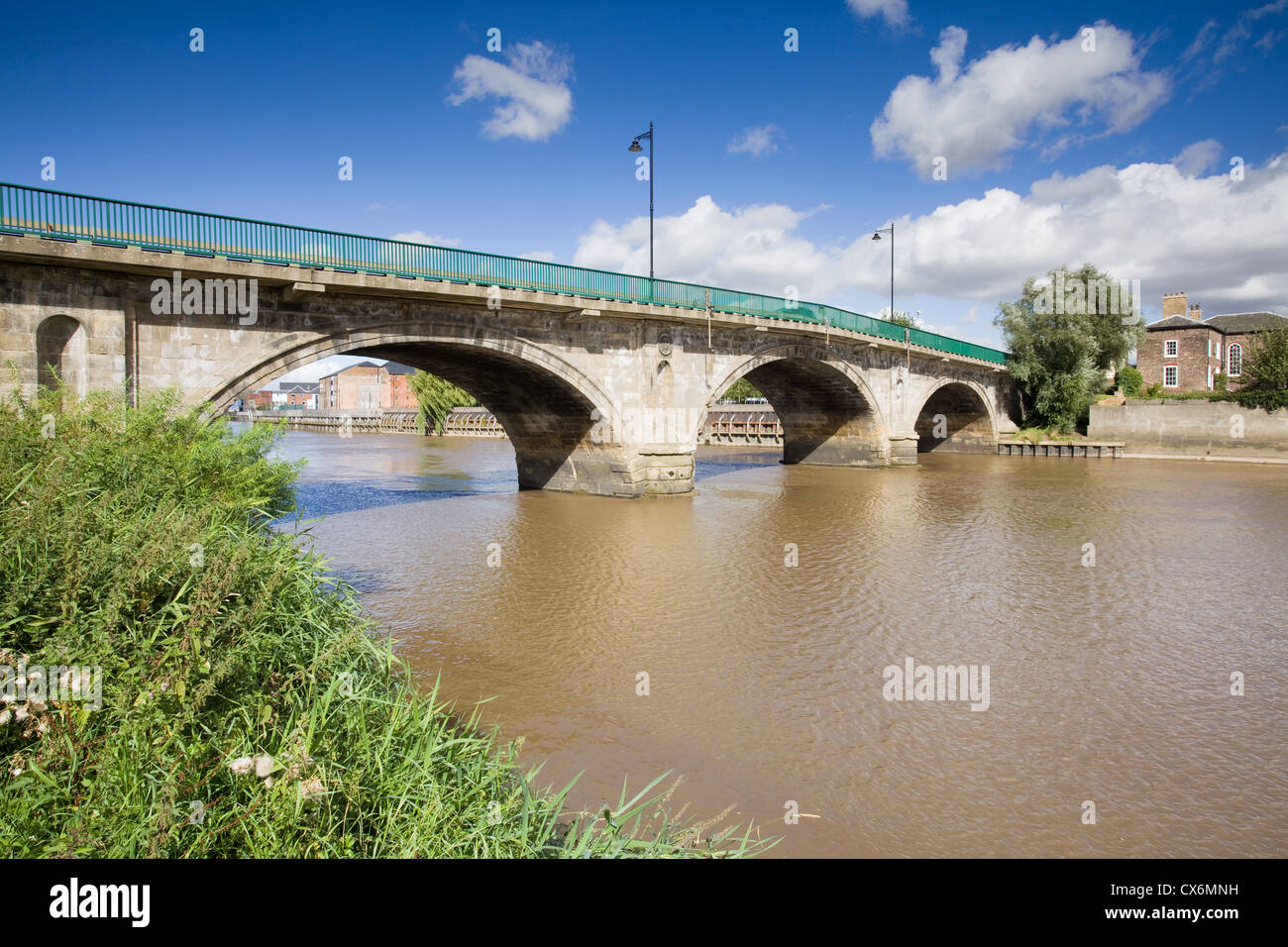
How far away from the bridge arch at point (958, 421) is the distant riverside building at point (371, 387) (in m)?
79.6

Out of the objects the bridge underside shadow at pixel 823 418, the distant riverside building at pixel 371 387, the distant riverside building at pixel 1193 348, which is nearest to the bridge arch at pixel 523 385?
the bridge underside shadow at pixel 823 418

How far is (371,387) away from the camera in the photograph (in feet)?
379

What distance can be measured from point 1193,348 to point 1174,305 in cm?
577

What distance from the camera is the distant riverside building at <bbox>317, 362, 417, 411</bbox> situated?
373 feet

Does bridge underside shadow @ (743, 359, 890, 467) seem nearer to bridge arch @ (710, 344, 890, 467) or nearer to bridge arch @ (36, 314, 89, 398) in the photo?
bridge arch @ (710, 344, 890, 467)

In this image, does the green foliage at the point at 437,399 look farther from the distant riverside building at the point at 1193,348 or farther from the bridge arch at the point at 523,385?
the distant riverside building at the point at 1193,348

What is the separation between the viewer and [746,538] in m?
17.9

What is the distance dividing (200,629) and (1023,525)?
792 inches

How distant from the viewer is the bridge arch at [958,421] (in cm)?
4809

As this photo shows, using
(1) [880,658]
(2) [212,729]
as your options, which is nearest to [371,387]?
(1) [880,658]

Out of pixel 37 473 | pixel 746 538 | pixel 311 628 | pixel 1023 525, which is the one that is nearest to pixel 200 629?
pixel 311 628

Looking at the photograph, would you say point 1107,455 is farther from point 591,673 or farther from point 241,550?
point 241,550

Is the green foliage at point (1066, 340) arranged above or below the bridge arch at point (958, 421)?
above

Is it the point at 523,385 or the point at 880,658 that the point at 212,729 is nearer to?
the point at 880,658
